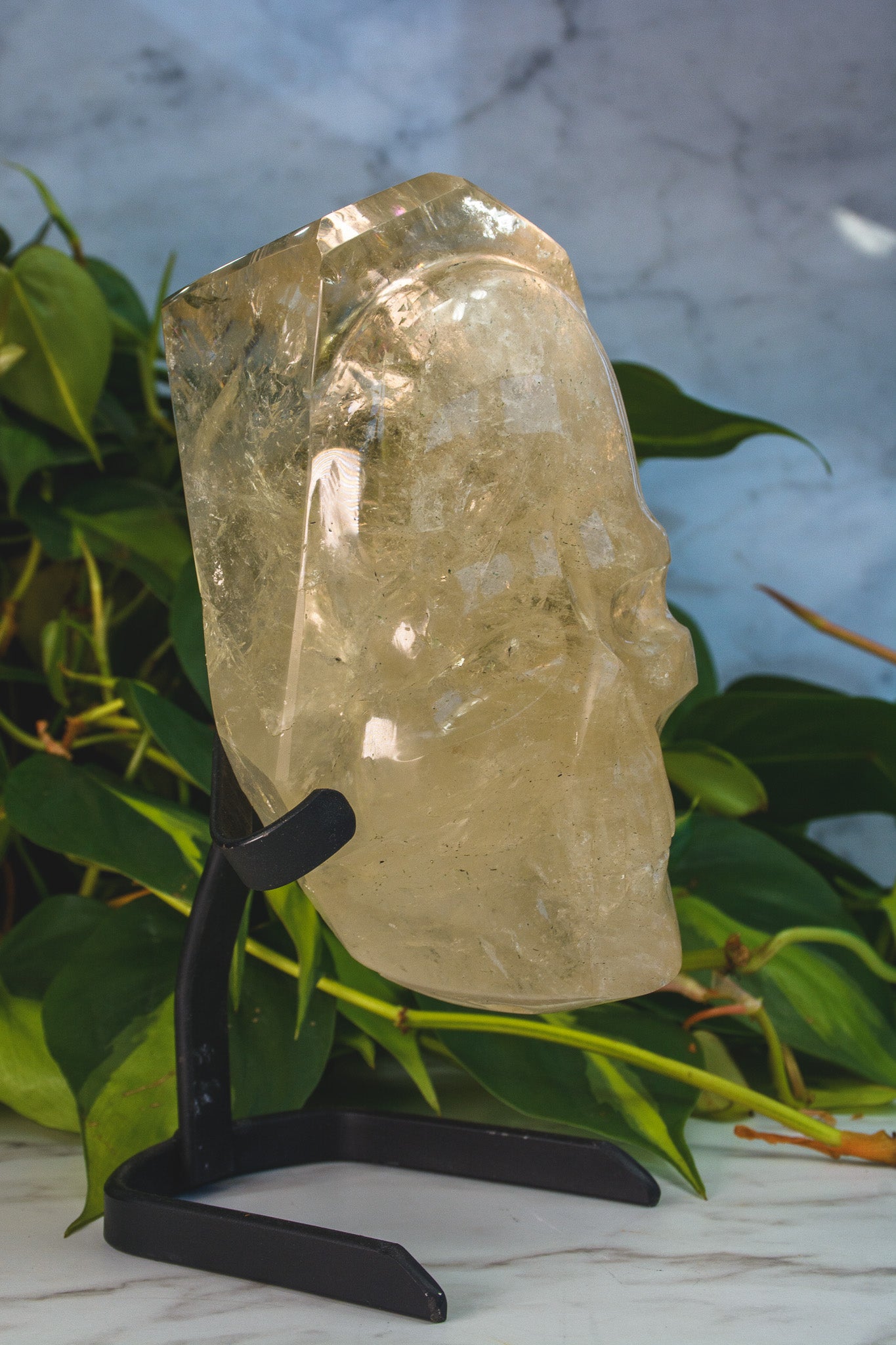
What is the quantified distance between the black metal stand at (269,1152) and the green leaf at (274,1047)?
0.9 inches

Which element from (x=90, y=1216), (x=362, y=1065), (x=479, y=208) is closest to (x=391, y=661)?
(x=479, y=208)

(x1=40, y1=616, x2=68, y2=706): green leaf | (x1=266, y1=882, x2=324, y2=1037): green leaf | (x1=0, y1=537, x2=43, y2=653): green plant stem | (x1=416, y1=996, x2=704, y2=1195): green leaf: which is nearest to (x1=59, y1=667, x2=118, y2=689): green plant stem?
(x1=40, y1=616, x2=68, y2=706): green leaf

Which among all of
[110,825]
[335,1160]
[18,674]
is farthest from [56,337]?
[335,1160]

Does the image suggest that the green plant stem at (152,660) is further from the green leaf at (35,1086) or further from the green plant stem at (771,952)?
the green plant stem at (771,952)

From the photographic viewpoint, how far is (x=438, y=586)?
433 mm

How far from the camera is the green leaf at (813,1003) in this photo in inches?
29.4

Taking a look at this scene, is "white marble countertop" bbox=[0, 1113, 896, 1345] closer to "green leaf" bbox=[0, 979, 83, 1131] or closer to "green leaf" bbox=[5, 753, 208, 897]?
"green leaf" bbox=[0, 979, 83, 1131]

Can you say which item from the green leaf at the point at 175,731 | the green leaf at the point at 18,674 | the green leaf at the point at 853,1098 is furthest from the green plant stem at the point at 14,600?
the green leaf at the point at 853,1098

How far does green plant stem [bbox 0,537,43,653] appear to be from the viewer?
945 mm

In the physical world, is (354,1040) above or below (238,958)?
below

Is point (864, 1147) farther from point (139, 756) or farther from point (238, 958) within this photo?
point (139, 756)

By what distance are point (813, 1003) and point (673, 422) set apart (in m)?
0.49

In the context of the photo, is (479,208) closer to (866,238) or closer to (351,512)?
(351,512)

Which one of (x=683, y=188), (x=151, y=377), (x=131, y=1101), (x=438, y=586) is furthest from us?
(x=683, y=188)
